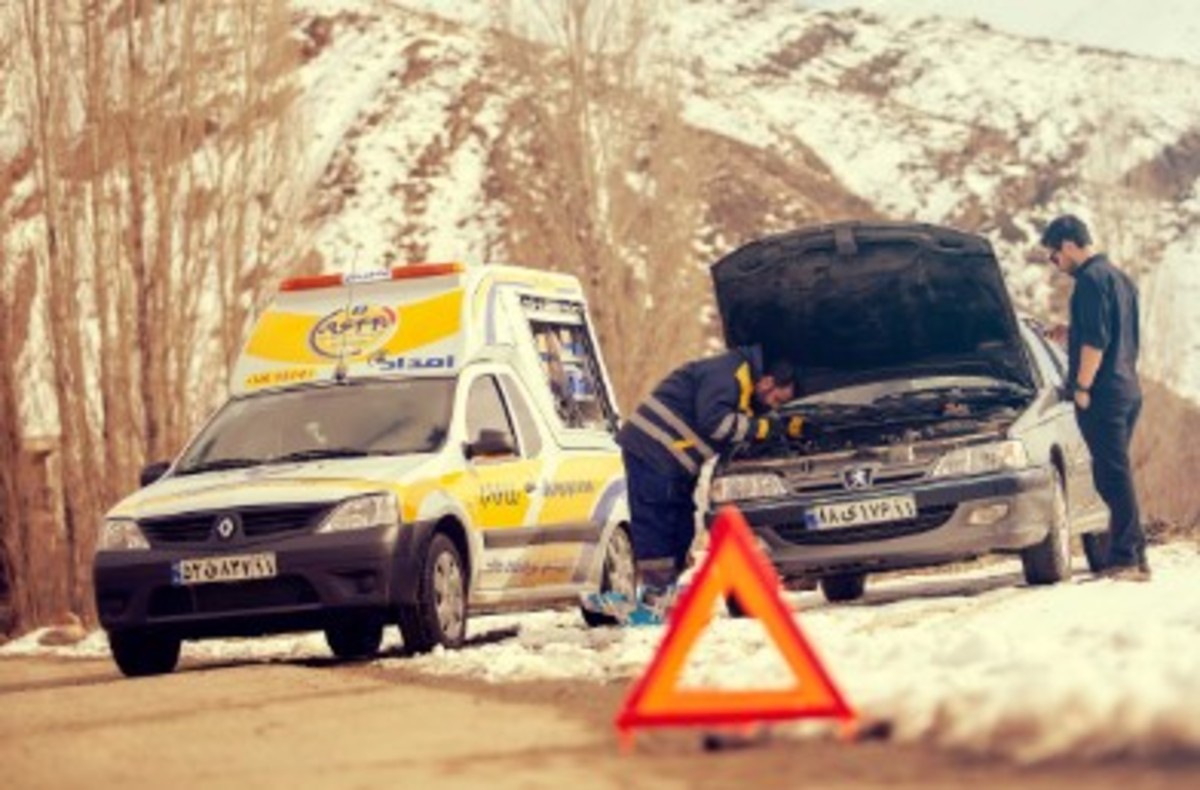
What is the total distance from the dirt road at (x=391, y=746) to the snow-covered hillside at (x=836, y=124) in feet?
150

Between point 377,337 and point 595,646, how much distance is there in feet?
9.81

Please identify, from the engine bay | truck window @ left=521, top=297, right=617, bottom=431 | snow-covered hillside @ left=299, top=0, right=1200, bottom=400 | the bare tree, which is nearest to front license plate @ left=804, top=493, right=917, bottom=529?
the engine bay

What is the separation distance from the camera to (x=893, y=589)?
17.8m

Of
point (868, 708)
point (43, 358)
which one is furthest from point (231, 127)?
point (868, 708)

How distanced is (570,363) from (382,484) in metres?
3.71

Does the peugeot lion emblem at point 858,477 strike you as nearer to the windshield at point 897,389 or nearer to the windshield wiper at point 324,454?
the windshield at point 897,389

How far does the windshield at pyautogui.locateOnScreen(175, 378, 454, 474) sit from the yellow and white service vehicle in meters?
0.01

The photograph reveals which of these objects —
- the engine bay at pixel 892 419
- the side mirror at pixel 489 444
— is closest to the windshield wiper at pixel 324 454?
the side mirror at pixel 489 444

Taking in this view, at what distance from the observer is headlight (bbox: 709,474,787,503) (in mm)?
13836

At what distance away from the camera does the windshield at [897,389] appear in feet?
48.2

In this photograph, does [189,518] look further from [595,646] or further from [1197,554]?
[1197,554]

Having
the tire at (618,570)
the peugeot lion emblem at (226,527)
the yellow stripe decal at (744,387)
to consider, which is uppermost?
the yellow stripe decal at (744,387)

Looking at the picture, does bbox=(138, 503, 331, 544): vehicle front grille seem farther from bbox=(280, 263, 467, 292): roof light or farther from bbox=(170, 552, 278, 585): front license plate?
bbox=(280, 263, 467, 292): roof light

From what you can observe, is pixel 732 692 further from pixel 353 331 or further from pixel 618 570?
pixel 618 570
